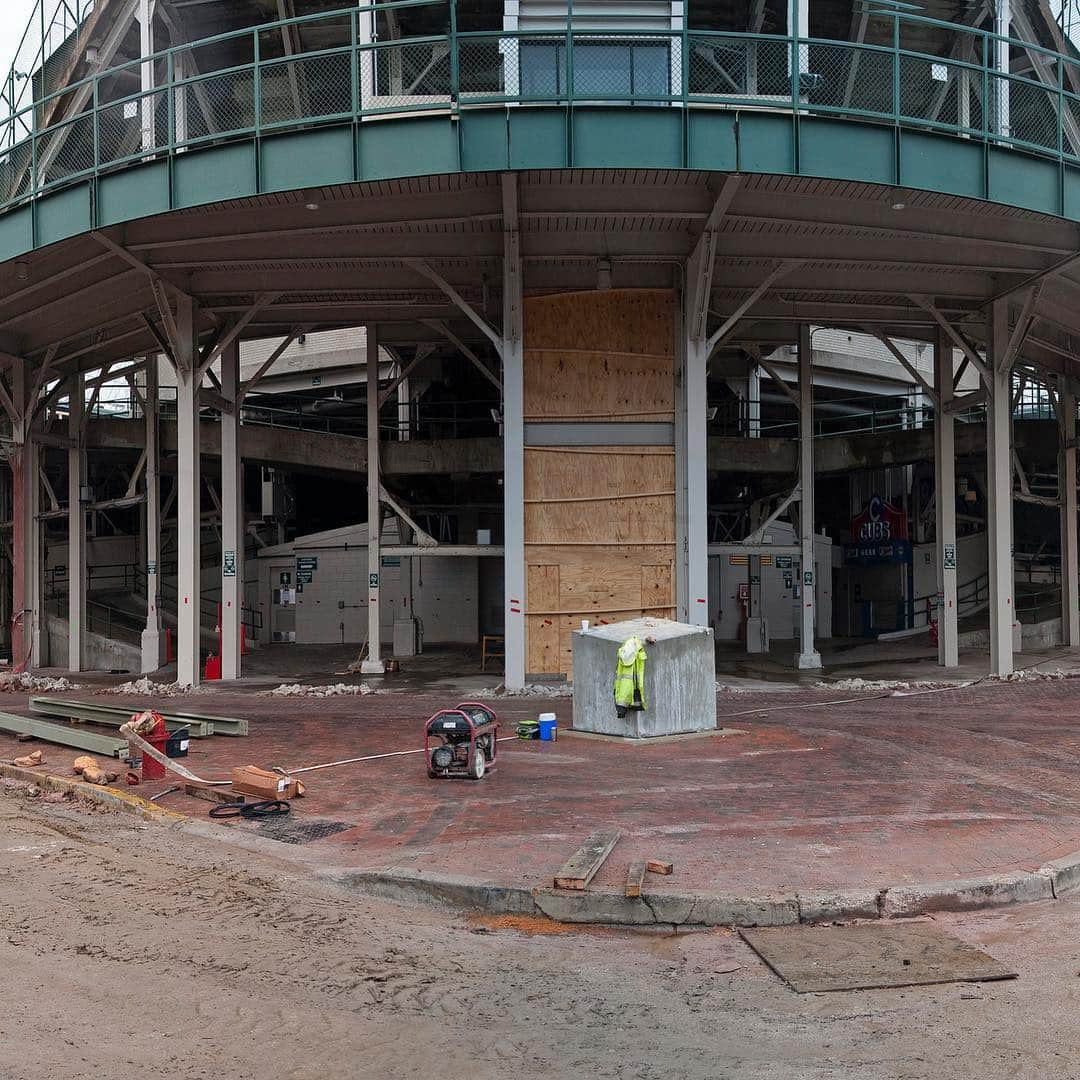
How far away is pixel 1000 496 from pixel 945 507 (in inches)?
112

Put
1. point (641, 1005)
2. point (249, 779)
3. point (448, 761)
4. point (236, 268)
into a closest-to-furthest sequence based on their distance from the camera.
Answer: point (641, 1005) < point (249, 779) < point (448, 761) < point (236, 268)

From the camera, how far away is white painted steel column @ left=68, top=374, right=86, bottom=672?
Result: 3009cm

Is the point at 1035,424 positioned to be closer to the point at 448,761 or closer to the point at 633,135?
the point at 633,135

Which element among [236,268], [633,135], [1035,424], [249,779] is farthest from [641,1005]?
[1035,424]

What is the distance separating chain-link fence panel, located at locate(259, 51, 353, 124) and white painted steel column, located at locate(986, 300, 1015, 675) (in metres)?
14.4

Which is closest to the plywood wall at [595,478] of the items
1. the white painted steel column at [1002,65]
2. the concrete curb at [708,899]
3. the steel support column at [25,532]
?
the white painted steel column at [1002,65]

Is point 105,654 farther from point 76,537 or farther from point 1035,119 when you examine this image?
point 1035,119

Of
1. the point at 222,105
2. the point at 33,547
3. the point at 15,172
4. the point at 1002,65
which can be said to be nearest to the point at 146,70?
the point at 222,105

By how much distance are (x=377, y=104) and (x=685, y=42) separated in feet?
18.1

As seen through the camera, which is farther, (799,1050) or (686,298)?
(686,298)

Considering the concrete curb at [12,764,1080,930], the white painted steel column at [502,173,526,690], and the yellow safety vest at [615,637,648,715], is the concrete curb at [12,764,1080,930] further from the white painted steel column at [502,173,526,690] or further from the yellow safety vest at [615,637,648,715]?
the white painted steel column at [502,173,526,690]

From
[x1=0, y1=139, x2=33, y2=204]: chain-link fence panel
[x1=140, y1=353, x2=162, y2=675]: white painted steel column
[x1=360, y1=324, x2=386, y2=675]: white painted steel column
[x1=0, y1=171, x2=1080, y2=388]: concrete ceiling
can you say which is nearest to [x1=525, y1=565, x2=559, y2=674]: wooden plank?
[x1=360, y1=324, x2=386, y2=675]: white painted steel column

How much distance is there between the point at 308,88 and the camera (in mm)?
20031

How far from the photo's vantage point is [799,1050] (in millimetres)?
5141
